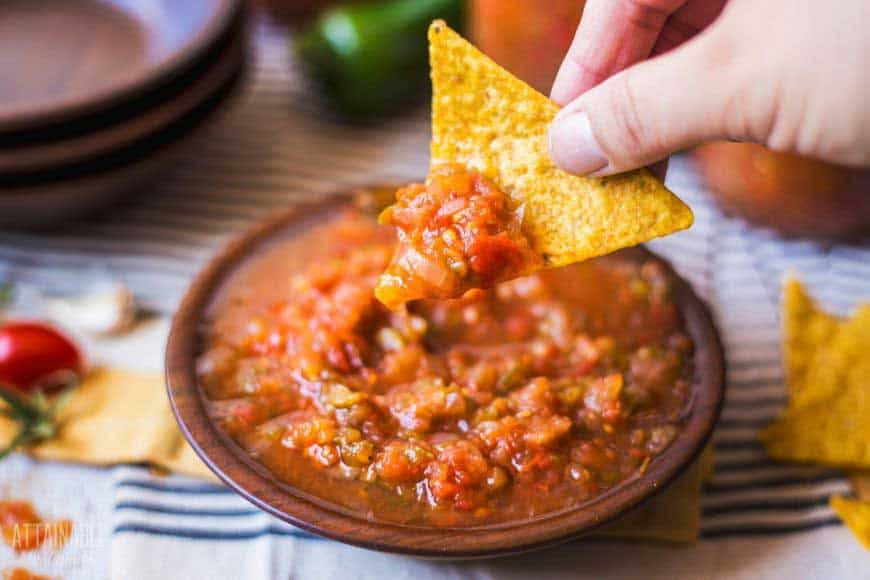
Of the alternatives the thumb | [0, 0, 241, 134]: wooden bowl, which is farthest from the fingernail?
[0, 0, 241, 134]: wooden bowl

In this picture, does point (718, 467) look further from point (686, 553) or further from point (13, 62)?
point (13, 62)

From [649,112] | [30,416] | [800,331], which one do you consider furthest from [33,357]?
[800,331]

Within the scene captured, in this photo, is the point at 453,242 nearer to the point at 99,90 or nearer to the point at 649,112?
the point at 649,112

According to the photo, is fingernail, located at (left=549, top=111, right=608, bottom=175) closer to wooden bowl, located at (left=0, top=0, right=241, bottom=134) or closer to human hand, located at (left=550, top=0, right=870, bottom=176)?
human hand, located at (left=550, top=0, right=870, bottom=176)

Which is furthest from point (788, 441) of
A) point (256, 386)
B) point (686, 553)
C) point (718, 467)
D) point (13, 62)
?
point (13, 62)

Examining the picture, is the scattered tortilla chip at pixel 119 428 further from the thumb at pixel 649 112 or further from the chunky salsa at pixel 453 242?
the thumb at pixel 649 112
